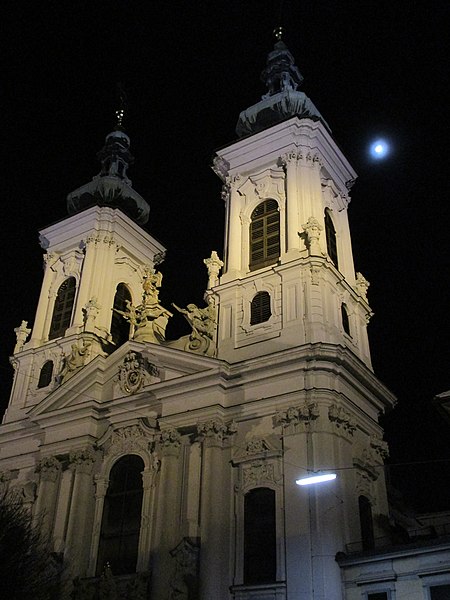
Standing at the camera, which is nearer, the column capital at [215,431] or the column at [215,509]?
the column at [215,509]

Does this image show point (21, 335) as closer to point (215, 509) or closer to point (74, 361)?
point (74, 361)

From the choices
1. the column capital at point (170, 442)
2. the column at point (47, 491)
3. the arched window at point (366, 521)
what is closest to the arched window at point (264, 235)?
the column capital at point (170, 442)

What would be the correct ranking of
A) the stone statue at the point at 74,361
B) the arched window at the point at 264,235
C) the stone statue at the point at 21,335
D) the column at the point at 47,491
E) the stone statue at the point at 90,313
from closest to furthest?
the column at the point at 47,491 → the arched window at the point at 264,235 → the stone statue at the point at 74,361 → the stone statue at the point at 90,313 → the stone statue at the point at 21,335

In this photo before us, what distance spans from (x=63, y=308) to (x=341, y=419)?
13907mm

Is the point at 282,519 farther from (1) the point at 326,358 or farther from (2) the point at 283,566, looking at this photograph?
(1) the point at 326,358

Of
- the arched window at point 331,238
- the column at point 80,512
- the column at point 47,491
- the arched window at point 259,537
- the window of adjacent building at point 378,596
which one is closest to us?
the window of adjacent building at point 378,596

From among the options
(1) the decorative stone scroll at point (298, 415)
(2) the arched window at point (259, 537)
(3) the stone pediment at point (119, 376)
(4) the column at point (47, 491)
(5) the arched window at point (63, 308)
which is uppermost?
(5) the arched window at point (63, 308)

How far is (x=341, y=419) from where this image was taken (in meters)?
20.0

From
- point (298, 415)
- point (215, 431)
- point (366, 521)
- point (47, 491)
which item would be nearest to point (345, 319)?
point (298, 415)

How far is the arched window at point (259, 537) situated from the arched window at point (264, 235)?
7978 mm

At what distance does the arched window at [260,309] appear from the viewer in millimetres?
22844

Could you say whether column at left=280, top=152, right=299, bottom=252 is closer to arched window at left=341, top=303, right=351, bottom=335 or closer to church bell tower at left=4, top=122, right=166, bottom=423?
arched window at left=341, top=303, right=351, bottom=335

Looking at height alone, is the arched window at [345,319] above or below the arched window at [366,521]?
above

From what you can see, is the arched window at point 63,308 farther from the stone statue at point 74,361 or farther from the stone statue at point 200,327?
the stone statue at point 200,327
